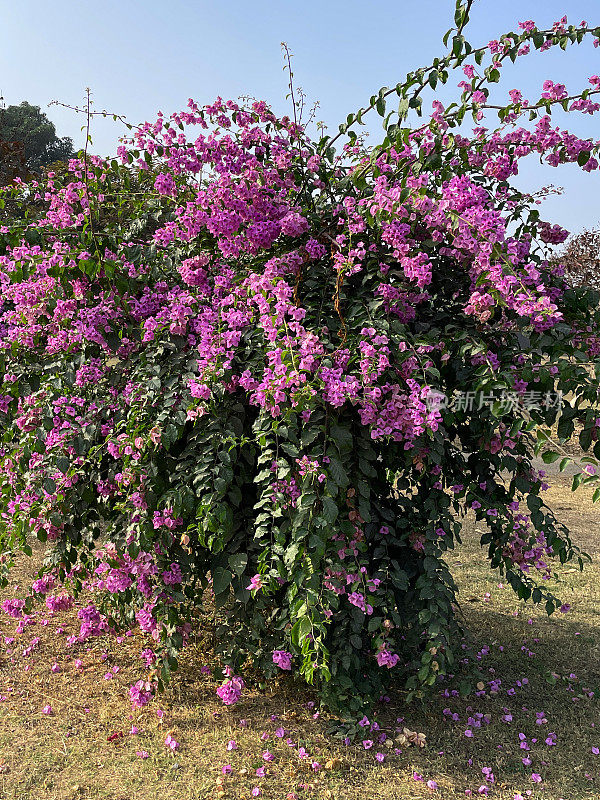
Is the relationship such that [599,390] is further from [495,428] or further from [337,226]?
[337,226]

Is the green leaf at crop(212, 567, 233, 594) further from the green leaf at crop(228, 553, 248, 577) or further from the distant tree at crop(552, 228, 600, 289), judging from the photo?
the distant tree at crop(552, 228, 600, 289)

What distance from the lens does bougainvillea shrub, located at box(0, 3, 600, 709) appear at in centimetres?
260

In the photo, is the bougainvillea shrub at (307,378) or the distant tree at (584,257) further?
the distant tree at (584,257)

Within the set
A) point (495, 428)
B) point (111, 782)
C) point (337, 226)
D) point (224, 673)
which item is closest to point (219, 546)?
point (224, 673)

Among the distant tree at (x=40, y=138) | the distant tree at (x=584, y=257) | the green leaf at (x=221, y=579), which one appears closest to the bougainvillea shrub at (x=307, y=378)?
the green leaf at (x=221, y=579)

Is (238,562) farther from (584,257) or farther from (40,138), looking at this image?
(40,138)

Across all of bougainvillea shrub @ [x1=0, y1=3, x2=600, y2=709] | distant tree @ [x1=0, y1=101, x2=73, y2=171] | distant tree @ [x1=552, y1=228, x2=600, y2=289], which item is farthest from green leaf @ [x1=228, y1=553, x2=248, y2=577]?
distant tree @ [x1=0, y1=101, x2=73, y2=171]

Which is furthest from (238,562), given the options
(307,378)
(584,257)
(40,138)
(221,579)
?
(40,138)

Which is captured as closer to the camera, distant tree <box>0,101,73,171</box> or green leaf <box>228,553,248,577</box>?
green leaf <box>228,553,248,577</box>

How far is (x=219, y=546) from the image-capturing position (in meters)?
2.76

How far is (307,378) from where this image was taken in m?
2.64

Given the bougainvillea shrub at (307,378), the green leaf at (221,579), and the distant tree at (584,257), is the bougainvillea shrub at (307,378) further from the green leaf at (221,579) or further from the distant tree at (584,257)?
the distant tree at (584,257)

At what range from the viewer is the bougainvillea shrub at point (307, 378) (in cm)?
260

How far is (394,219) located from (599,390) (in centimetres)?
99
